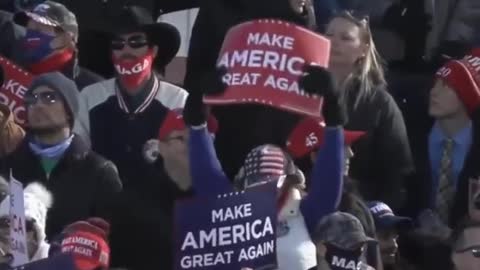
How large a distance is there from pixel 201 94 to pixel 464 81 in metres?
1.92

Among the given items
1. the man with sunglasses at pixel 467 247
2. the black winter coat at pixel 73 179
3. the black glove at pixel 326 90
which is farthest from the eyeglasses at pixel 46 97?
the man with sunglasses at pixel 467 247

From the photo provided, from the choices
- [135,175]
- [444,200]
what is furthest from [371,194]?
[135,175]

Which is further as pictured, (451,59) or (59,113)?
(451,59)

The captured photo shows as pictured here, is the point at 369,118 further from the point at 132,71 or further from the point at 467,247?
the point at 467,247

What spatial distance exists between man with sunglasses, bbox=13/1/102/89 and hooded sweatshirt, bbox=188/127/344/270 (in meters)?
2.12

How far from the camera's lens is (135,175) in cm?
1059

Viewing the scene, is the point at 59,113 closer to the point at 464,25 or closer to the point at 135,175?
the point at 135,175

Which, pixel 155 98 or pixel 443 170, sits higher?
pixel 155 98

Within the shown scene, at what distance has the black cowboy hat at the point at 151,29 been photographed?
11055 mm

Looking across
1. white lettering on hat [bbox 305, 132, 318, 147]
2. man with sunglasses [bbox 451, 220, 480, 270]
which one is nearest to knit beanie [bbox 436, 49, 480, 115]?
white lettering on hat [bbox 305, 132, 318, 147]

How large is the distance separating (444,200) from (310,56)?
5.10 feet

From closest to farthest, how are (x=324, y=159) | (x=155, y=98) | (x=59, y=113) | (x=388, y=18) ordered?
(x=324, y=159)
(x=59, y=113)
(x=155, y=98)
(x=388, y=18)

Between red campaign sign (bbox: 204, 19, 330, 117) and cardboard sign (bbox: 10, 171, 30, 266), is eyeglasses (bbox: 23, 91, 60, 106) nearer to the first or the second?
red campaign sign (bbox: 204, 19, 330, 117)

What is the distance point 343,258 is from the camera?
8.79 meters
